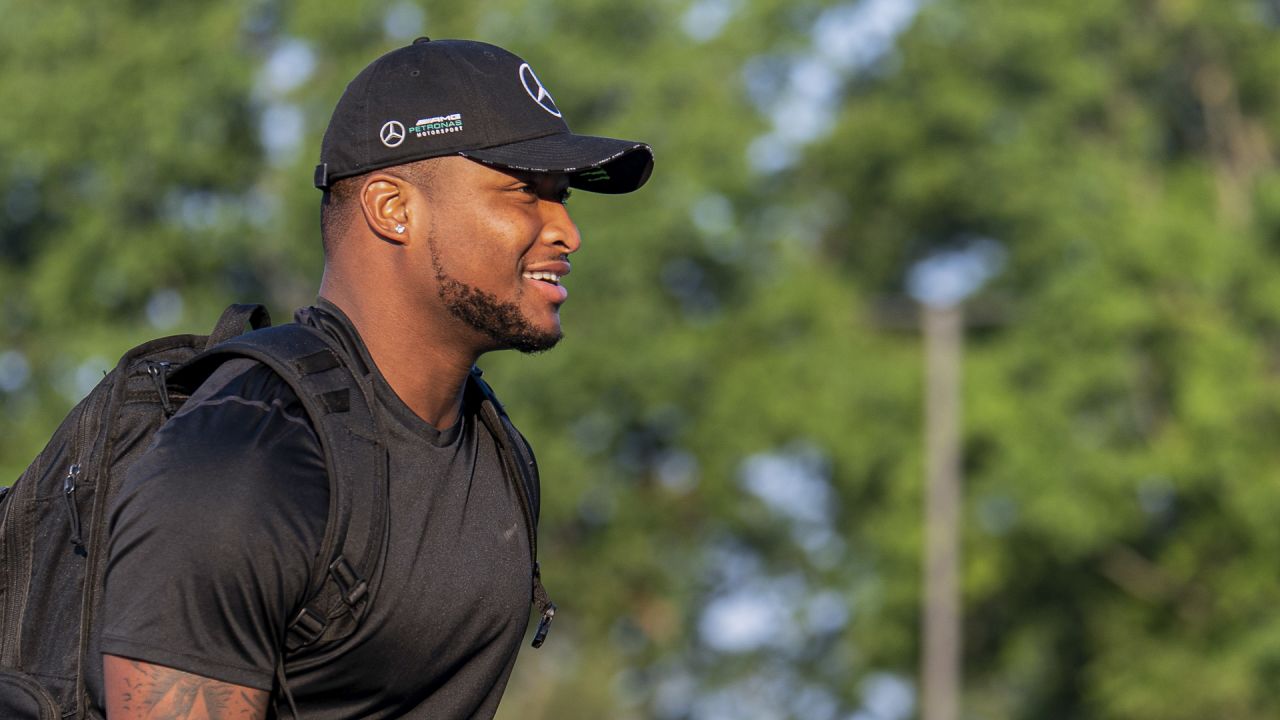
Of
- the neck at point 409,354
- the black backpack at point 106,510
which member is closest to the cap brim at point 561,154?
the neck at point 409,354

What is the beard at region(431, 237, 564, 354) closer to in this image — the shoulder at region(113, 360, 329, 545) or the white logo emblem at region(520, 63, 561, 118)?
the white logo emblem at region(520, 63, 561, 118)

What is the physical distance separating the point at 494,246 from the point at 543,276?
0.13 m

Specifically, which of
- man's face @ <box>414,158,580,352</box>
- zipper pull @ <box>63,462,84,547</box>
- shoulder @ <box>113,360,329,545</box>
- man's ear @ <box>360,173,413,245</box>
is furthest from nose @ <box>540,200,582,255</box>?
zipper pull @ <box>63,462,84,547</box>

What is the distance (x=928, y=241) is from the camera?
32.7m

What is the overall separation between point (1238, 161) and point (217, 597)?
98.4 feet

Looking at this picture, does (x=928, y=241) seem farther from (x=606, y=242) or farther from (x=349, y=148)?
(x=349, y=148)

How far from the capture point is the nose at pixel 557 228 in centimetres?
347

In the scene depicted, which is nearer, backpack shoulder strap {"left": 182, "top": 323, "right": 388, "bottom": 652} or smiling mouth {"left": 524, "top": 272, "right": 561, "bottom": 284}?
backpack shoulder strap {"left": 182, "top": 323, "right": 388, "bottom": 652}

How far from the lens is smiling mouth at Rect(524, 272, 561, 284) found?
3465 mm

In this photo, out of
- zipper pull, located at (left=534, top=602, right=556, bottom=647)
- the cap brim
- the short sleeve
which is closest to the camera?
the short sleeve

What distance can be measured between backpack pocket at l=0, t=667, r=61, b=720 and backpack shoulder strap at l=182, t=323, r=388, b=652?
373 millimetres

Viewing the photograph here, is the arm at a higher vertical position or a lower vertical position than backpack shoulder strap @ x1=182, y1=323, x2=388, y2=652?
lower

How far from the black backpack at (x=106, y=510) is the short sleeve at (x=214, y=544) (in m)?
0.07

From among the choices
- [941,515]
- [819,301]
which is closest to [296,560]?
[941,515]
